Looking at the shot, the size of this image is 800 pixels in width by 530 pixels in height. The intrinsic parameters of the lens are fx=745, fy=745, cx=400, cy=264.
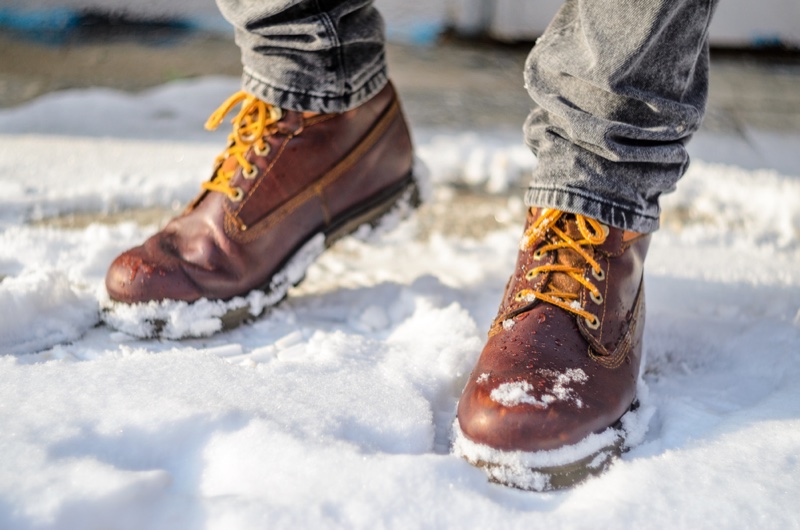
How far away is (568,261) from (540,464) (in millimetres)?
272

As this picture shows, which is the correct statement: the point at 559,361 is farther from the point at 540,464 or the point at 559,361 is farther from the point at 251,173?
the point at 251,173

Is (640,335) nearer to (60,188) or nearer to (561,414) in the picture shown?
(561,414)

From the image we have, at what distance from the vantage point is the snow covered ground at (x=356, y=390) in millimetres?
729

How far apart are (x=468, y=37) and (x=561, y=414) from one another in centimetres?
242

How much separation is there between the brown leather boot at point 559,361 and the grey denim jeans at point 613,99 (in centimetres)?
4

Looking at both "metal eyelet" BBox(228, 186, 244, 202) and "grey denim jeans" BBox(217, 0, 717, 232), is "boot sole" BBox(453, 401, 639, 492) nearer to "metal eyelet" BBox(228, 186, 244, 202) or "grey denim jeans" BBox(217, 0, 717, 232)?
"grey denim jeans" BBox(217, 0, 717, 232)

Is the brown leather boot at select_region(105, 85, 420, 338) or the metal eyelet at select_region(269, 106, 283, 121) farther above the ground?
the metal eyelet at select_region(269, 106, 283, 121)

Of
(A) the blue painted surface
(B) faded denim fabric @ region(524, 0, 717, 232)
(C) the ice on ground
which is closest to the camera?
(B) faded denim fabric @ region(524, 0, 717, 232)

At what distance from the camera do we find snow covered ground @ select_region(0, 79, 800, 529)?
0.73m

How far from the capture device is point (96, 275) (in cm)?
123

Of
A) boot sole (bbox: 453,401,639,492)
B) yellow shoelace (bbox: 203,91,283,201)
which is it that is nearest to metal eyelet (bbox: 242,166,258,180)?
yellow shoelace (bbox: 203,91,283,201)

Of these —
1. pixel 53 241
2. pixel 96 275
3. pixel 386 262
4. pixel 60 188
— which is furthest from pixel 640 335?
pixel 60 188

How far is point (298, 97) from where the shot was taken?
1.09m

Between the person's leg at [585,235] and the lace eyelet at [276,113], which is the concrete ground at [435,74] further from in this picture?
the person's leg at [585,235]
